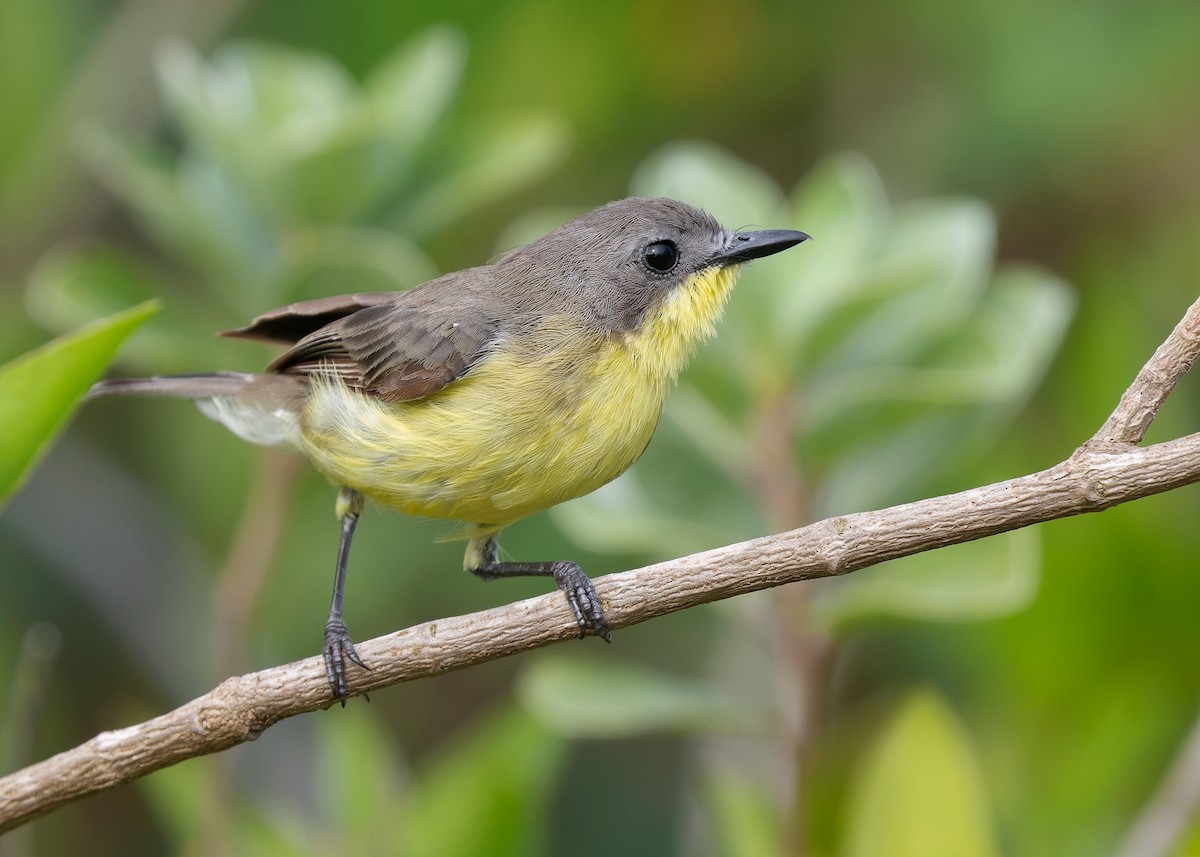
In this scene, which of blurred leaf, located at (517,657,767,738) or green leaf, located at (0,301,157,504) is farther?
blurred leaf, located at (517,657,767,738)

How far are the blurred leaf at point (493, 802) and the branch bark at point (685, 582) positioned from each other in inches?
36.5

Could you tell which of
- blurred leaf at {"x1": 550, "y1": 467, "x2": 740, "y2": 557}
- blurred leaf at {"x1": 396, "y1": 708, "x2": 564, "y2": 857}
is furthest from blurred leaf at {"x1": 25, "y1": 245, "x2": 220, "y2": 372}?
blurred leaf at {"x1": 396, "y1": 708, "x2": 564, "y2": 857}

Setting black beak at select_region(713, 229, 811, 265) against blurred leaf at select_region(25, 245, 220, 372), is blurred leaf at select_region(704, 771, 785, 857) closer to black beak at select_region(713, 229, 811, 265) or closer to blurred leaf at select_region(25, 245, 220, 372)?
black beak at select_region(713, 229, 811, 265)

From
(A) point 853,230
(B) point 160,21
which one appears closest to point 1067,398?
(A) point 853,230

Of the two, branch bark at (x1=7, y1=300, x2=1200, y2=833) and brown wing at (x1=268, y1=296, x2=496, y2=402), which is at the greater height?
brown wing at (x1=268, y1=296, x2=496, y2=402)

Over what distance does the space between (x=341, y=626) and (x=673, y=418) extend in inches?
37.9

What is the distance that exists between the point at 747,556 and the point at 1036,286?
170 cm

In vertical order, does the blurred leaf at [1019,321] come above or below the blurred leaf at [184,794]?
above

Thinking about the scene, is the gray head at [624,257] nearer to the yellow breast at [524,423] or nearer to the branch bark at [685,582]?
the yellow breast at [524,423]

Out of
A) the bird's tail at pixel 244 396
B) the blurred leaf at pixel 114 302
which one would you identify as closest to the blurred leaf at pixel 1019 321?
the bird's tail at pixel 244 396

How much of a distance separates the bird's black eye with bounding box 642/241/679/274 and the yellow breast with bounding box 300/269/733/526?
15 centimetres

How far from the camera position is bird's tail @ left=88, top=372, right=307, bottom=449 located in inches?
156

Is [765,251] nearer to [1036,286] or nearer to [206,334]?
[1036,286]

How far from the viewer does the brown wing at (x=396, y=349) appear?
3.61 metres
